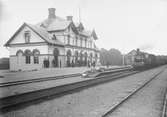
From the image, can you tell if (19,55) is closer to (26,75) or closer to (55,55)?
(55,55)

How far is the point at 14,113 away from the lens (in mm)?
7066

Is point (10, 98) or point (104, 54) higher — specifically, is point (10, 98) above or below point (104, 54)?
below

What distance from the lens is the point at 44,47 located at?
3100 cm

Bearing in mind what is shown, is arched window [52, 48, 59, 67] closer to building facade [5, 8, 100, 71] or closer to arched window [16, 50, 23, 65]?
building facade [5, 8, 100, 71]

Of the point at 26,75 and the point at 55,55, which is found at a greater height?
the point at 55,55

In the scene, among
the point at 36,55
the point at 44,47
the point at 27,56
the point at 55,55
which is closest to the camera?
the point at 44,47

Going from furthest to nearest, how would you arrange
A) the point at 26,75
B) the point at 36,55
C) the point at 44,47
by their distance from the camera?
the point at 36,55
the point at 44,47
the point at 26,75

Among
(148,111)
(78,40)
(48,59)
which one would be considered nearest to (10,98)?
(148,111)

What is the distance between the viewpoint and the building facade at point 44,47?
3117 centimetres

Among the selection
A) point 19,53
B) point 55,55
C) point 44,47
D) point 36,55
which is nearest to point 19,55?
point 19,53

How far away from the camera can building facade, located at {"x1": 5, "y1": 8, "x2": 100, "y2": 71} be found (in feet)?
102

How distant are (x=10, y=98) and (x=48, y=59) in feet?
77.0

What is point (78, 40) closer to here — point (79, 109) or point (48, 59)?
point (48, 59)

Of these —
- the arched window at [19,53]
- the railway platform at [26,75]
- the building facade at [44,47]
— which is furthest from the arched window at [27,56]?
the railway platform at [26,75]
